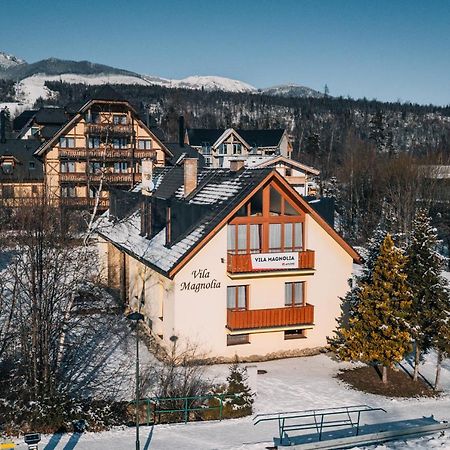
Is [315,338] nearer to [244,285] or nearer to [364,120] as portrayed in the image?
[244,285]

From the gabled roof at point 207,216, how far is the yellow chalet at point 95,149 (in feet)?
89.0

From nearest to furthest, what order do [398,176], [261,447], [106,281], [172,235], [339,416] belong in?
1. [261,447]
2. [339,416]
3. [172,235]
4. [106,281]
5. [398,176]

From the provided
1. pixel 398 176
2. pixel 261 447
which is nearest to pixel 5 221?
pixel 261 447

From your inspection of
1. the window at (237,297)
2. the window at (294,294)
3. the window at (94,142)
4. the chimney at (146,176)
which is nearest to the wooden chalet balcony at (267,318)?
the window at (237,297)

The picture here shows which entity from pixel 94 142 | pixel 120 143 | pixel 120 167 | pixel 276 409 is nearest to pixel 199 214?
pixel 276 409

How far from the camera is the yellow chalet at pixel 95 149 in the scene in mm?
53531

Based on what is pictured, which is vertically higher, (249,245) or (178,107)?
(178,107)

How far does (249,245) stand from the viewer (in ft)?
79.2

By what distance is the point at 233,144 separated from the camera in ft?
276

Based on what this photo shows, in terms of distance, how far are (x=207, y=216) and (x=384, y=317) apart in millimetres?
8264

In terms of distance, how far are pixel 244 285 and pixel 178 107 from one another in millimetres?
148486

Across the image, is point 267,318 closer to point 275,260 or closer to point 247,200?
point 275,260

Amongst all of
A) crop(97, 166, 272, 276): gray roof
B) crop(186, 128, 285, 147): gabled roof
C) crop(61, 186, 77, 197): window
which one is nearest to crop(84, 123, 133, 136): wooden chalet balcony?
crop(61, 186, 77, 197): window

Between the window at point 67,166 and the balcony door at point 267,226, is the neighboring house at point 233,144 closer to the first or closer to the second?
the window at point 67,166
